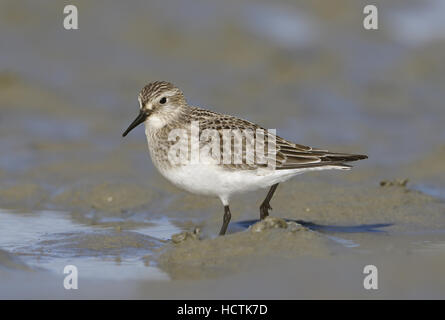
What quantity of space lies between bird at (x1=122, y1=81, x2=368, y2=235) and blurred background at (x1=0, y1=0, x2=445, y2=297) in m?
1.73

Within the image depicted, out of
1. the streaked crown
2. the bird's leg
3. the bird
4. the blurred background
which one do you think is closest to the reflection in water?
the blurred background

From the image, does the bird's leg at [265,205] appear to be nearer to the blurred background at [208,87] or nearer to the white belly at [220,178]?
the white belly at [220,178]

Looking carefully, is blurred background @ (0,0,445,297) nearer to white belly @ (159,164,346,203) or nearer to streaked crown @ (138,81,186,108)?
white belly @ (159,164,346,203)

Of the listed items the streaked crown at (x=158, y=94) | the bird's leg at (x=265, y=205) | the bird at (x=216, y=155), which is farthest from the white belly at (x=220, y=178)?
the streaked crown at (x=158, y=94)

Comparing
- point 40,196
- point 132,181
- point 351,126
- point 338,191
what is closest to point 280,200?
point 338,191

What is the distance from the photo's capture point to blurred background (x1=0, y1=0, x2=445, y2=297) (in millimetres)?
12148

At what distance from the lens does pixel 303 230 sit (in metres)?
8.61

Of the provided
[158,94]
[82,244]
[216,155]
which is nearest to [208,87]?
[158,94]

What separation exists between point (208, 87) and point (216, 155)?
7183 mm

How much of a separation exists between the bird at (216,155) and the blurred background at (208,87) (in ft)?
5.68

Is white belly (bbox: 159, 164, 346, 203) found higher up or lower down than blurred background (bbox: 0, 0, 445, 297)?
lower down

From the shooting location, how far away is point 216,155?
910cm

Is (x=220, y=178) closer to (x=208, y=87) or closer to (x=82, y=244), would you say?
(x=82, y=244)

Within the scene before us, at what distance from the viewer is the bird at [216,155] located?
9.07m
